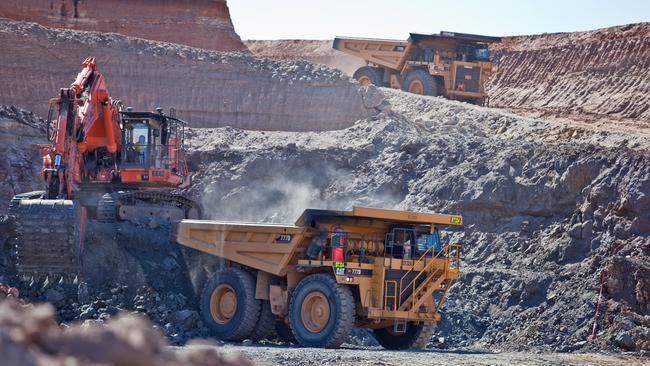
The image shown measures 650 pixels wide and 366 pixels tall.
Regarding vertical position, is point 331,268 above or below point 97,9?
below

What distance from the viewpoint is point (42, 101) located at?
114ft

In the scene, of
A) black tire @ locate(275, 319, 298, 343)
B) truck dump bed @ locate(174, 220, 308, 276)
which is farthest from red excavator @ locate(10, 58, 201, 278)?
black tire @ locate(275, 319, 298, 343)

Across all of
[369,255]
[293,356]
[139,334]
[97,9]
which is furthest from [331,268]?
[97,9]

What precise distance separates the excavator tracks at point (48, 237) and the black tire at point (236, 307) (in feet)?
7.03

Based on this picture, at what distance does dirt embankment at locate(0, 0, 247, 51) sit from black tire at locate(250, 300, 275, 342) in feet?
102

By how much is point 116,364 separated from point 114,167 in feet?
54.4

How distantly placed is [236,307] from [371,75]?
80.1 feet

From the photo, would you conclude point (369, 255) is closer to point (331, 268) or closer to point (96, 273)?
point (331, 268)

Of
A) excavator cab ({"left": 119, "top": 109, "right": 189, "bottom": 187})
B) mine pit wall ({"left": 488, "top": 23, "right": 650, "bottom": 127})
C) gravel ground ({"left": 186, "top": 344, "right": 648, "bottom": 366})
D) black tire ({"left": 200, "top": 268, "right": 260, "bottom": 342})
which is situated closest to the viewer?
gravel ground ({"left": 186, "top": 344, "right": 648, "bottom": 366})

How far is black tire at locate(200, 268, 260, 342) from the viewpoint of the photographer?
684 inches

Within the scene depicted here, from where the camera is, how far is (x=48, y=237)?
55.1 feet

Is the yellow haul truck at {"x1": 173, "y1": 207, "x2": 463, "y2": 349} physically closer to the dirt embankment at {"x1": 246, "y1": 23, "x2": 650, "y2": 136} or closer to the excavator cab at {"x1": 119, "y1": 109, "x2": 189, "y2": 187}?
the excavator cab at {"x1": 119, "y1": 109, "x2": 189, "y2": 187}

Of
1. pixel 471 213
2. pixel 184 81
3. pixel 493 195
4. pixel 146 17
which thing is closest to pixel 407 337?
pixel 471 213

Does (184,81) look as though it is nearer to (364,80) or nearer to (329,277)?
(364,80)
